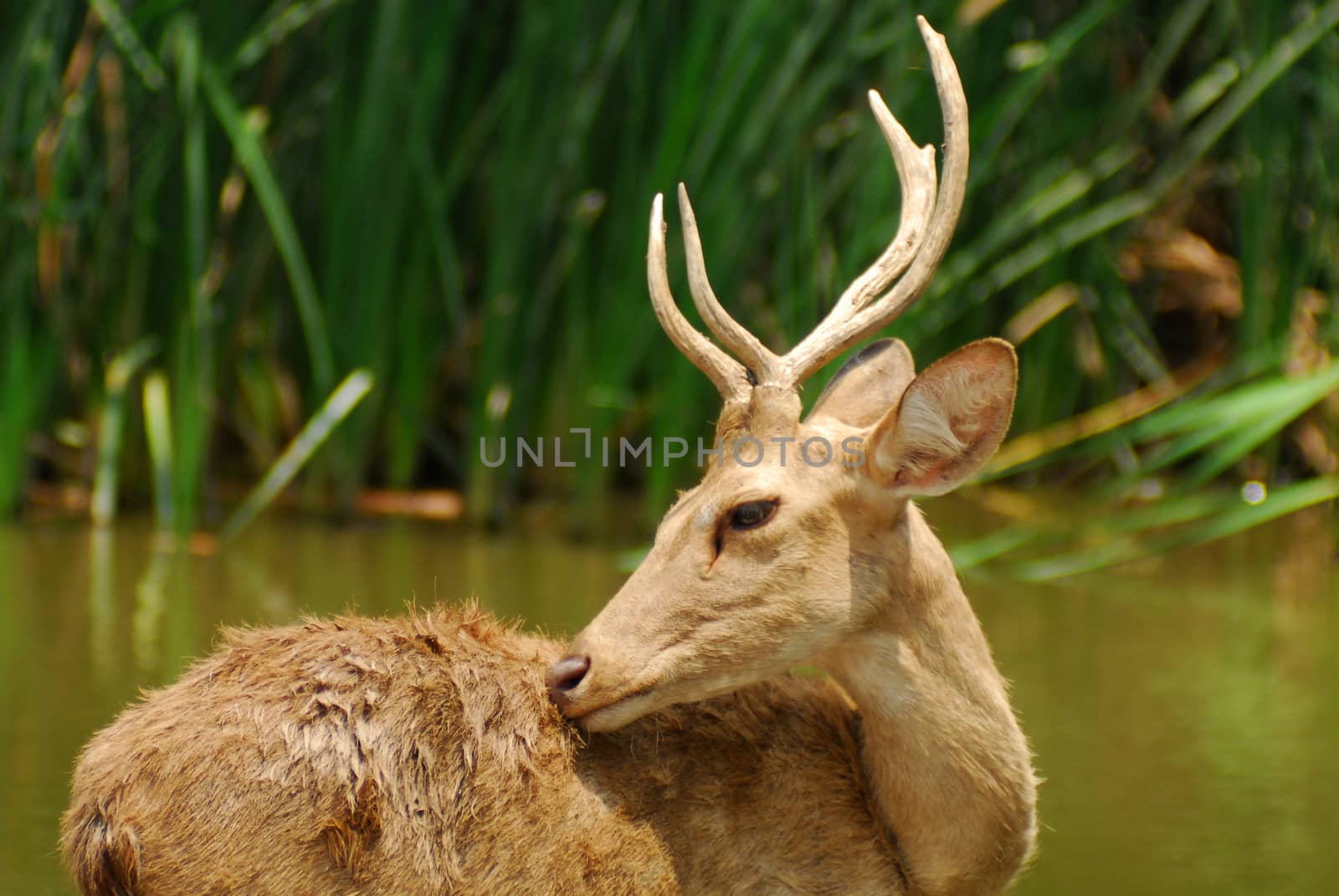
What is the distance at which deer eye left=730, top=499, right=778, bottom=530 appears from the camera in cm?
283

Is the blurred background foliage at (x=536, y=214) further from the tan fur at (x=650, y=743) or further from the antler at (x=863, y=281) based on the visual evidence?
the tan fur at (x=650, y=743)

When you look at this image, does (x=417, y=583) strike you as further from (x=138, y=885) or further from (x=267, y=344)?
(x=138, y=885)

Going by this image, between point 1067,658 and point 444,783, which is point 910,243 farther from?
point 1067,658

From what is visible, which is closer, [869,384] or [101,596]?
[869,384]

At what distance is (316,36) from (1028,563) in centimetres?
363

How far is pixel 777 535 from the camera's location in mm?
2822

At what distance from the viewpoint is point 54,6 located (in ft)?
20.8

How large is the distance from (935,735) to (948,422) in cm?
58

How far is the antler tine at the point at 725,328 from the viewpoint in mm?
2963

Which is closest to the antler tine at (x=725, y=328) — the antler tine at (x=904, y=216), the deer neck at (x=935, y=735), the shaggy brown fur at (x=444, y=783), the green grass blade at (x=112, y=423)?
the antler tine at (x=904, y=216)

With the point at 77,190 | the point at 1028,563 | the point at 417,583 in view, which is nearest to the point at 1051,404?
the point at 1028,563

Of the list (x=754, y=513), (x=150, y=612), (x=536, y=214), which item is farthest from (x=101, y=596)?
(x=754, y=513)

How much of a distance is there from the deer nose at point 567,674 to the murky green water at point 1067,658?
4.33ft

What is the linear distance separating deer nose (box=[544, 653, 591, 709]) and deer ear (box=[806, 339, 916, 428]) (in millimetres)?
814
